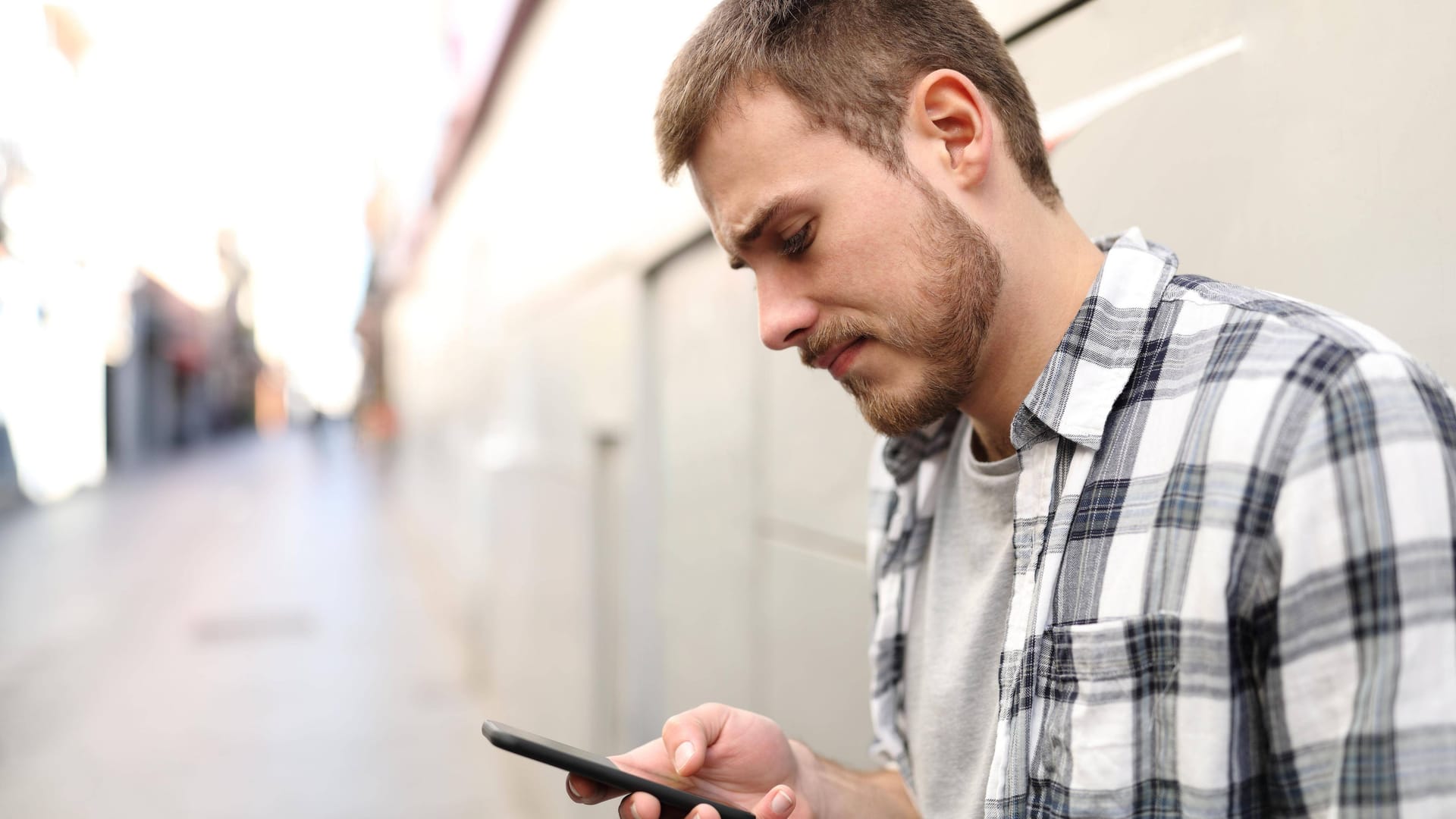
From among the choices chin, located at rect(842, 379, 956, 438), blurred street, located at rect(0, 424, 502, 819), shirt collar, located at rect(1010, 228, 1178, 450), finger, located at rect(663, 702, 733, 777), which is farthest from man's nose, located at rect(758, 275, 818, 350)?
blurred street, located at rect(0, 424, 502, 819)

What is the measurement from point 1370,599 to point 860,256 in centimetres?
74

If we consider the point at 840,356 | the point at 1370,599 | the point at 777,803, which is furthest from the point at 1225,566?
the point at 777,803

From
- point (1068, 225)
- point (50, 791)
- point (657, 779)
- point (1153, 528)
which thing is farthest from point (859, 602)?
point (50, 791)

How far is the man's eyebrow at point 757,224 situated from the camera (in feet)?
4.62

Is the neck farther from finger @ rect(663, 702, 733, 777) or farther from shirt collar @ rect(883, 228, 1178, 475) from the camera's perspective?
finger @ rect(663, 702, 733, 777)

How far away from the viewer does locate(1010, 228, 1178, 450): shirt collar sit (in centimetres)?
116

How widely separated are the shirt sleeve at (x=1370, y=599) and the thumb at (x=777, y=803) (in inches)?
26.7

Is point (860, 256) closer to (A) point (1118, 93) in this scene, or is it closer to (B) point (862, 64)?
(B) point (862, 64)

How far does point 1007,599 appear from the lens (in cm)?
137

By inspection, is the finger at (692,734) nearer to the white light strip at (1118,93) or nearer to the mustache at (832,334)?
the mustache at (832,334)

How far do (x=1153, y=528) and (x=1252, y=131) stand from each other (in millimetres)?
668

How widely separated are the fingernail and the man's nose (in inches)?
22.8

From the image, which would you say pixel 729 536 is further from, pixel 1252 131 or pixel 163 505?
pixel 163 505

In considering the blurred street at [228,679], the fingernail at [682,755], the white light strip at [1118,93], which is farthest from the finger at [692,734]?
the blurred street at [228,679]
